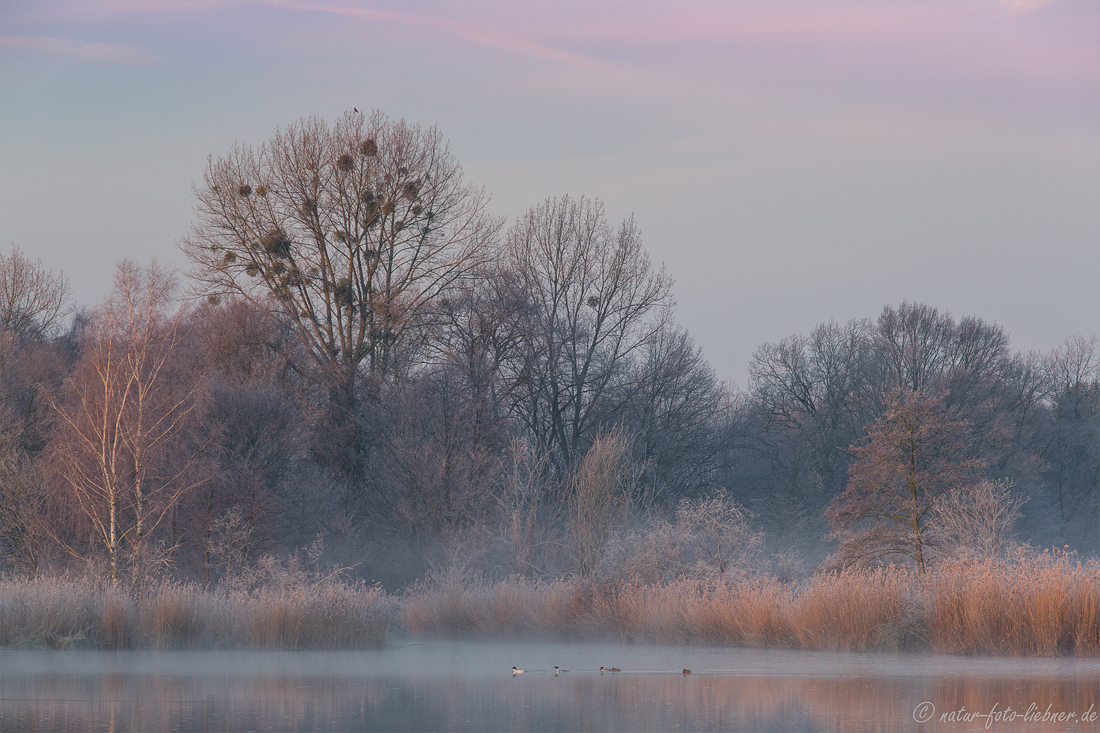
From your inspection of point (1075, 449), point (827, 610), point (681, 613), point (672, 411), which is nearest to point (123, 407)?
point (681, 613)

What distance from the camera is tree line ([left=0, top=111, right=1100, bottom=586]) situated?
25.9 m

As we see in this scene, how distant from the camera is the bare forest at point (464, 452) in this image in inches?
Result: 800

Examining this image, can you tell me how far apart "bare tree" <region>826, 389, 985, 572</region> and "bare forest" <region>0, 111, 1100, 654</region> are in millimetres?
82

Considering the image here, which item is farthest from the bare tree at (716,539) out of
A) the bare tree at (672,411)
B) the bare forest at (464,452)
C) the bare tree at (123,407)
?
the bare tree at (672,411)

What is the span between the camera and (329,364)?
3778 cm

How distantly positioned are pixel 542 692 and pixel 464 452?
2275 cm

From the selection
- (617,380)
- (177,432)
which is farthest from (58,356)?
(617,380)

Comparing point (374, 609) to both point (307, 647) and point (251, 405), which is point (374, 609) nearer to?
point (307, 647)

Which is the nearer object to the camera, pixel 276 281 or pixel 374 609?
pixel 374 609

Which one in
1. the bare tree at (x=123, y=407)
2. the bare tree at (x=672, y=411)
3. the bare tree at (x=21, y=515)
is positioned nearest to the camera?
the bare tree at (x=123, y=407)

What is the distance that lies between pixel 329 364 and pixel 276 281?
3.41 metres

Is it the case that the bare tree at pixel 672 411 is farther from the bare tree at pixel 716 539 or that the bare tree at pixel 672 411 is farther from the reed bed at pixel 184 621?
the reed bed at pixel 184 621

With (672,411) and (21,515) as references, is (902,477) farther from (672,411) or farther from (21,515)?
(21,515)

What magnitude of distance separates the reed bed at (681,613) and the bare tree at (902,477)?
6.67 m
